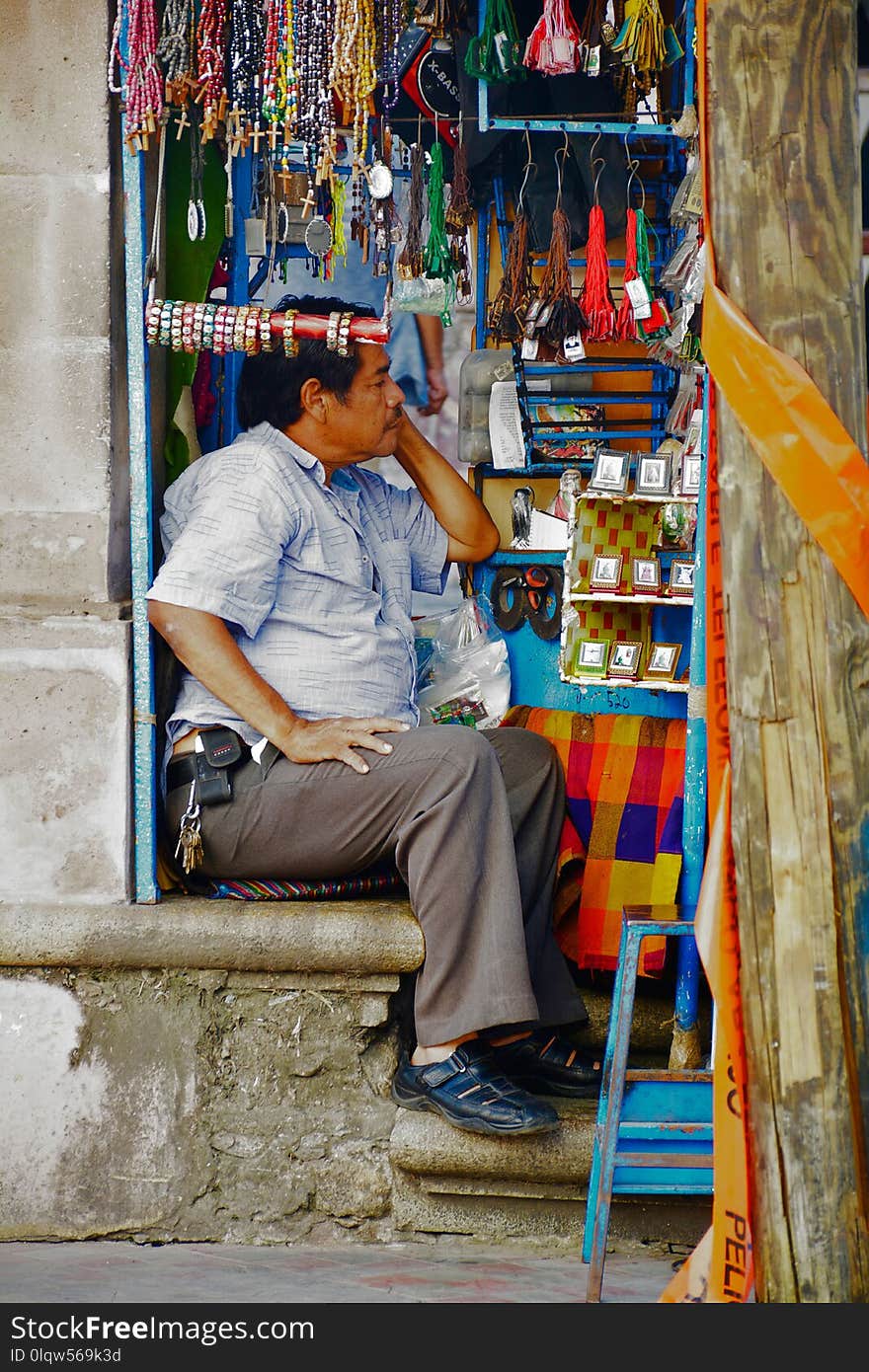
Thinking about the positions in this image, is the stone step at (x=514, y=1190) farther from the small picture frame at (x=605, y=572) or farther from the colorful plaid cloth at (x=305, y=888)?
the small picture frame at (x=605, y=572)

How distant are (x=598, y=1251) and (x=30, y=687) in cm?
169

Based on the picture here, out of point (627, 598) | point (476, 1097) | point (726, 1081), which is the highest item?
point (627, 598)

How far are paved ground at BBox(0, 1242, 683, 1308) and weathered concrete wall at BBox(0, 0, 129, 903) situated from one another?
773mm

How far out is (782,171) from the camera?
2.11 m

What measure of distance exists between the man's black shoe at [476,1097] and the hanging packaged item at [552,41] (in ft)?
7.73

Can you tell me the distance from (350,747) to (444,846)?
33cm

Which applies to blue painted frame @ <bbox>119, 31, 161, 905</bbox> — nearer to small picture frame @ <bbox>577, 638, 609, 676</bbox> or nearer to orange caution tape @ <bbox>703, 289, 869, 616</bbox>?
small picture frame @ <bbox>577, 638, 609, 676</bbox>

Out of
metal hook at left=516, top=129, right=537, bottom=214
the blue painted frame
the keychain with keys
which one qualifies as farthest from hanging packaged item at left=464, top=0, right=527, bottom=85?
the keychain with keys

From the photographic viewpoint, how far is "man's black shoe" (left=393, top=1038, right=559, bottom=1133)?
2.96 m

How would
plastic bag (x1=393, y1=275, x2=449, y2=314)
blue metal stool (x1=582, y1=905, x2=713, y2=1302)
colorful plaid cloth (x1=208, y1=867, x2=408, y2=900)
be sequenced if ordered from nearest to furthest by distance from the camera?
blue metal stool (x1=582, y1=905, x2=713, y2=1302)
colorful plaid cloth (x1=208, y1=867, x2=408, y2=900)
plastic bag (x1=393, y1=275, x2=449, y2=314)

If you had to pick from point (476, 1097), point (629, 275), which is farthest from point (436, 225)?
point (476, 1097)

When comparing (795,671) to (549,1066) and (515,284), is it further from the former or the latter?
(515,284)

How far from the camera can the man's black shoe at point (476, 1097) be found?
296cm

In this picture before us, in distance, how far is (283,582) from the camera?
3.37 meters
